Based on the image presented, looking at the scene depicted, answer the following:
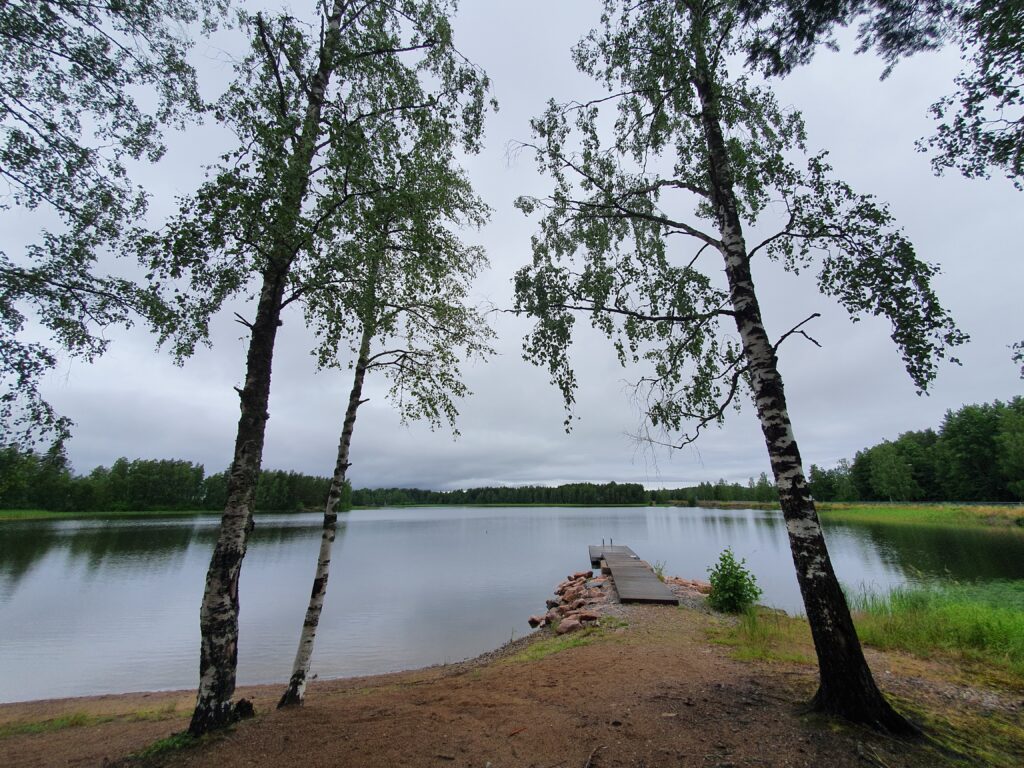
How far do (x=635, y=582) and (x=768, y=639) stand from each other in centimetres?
769

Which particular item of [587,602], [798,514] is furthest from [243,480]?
[587,602]

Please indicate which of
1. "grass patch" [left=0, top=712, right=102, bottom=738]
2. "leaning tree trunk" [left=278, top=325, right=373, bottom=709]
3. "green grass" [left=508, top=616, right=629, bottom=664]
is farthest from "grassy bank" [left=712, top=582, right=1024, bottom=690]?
"grass patch" [left=0, top=712, right=102, bottom=738]

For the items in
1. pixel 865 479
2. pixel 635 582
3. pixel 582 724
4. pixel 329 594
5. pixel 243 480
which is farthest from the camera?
pixel 865 479

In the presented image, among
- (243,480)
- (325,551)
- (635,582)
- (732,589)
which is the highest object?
(243,480)

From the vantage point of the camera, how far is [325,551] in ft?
23.5

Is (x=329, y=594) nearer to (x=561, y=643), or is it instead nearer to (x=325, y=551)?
(x=561, y=643)

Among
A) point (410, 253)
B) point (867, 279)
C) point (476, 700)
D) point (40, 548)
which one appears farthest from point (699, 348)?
point (40, 548)

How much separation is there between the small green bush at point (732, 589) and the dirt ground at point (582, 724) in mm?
4540

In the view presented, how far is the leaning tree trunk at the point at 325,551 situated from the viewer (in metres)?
6.74

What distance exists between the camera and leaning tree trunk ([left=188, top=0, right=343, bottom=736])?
16.1 feet

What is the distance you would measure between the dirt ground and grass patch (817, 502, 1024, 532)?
163ft

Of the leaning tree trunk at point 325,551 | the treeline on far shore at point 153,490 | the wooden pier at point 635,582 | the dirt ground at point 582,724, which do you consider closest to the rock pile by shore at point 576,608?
the wooden pier at point 635,582

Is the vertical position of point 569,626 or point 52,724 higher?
point 569,626

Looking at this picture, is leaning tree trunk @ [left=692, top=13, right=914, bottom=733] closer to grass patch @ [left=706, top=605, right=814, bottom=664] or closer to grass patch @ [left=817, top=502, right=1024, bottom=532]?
grass patch @ [left=706, top=605, right=814, bottom=664]
